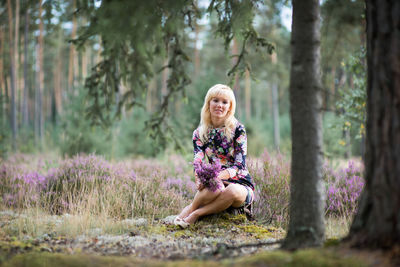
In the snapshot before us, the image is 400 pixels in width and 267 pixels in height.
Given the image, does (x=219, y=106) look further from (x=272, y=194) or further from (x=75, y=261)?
(x=75, y=261)

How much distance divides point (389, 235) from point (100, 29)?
2416 millimetres

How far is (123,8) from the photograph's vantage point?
2.16 meters

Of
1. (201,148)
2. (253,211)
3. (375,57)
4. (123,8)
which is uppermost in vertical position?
(123,8)

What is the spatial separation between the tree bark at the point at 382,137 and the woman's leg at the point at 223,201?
5.58ft

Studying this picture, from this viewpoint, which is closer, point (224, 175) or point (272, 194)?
point (224, 175)

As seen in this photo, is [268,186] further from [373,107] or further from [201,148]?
[373,107]

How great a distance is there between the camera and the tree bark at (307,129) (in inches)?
90.8

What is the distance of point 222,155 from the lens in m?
3.95

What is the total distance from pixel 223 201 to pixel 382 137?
2117mm

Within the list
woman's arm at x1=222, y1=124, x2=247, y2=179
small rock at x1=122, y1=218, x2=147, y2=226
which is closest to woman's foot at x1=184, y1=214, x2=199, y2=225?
small rock at x1=122, y1=218, x2=147, y2=226

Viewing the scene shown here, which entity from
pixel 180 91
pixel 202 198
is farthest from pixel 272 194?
pixel 180 91

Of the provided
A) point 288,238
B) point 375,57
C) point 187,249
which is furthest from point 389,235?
point 187,249

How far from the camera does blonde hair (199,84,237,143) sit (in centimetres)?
388

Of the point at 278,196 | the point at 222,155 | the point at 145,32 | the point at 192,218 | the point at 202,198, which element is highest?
the point at 145,32
